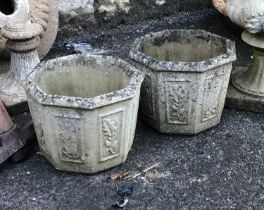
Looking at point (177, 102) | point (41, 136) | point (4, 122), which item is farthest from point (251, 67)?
point (4, 122)

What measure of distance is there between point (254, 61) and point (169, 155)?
32.3 inches

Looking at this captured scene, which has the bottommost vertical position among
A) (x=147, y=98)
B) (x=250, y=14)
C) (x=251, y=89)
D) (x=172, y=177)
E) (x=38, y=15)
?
(x=172, y=177)

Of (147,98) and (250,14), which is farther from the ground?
(250,14)

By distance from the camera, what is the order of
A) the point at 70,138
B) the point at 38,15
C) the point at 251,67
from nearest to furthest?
the point at 70,138
the point at 251,67
the point at 38,15

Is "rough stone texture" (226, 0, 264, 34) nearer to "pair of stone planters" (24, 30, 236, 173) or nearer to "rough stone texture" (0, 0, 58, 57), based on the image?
"pair of stone planters" (24, 30, 236, 173)

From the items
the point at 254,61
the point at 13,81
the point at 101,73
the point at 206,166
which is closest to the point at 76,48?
the point at 13,81

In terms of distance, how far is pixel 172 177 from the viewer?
2344 mm

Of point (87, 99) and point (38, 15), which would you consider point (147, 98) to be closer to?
point (87, 99)

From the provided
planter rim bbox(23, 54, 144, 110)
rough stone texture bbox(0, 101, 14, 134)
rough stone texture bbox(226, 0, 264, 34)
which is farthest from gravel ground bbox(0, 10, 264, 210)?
rough stone texture bbox(226, 0, 264, 34)

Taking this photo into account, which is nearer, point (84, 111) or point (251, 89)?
point (84, 111)

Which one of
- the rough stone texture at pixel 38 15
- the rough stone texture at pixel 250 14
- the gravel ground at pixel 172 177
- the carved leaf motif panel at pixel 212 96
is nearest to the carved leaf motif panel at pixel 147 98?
the gravel ground at pixel 172 177

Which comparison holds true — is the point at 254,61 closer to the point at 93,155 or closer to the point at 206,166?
the point at 206,166

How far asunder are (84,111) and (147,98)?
1.80 feet

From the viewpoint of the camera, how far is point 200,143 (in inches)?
101
